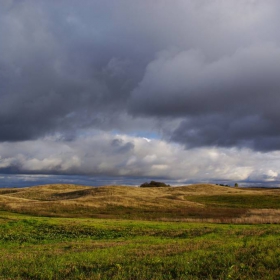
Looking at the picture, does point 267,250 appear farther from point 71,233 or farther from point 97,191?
point 97,191

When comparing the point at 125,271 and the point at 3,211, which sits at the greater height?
the point at 125,271

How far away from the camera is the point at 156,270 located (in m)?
12.7

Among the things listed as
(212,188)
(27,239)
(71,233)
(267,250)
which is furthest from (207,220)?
(212,188)

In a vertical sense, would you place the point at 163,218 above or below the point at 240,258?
below

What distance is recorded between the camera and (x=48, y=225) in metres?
42.2

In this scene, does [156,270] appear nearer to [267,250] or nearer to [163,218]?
[267,250]

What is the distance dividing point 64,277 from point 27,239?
21419 mm

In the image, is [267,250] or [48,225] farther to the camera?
[48,225]

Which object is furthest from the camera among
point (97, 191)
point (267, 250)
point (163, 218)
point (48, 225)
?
point (97, 191)

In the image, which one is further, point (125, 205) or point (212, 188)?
point (212, 188)

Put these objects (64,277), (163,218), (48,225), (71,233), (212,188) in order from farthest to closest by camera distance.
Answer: (212,188) → (163,218) → (48,225) → (71,233) → (64,277)

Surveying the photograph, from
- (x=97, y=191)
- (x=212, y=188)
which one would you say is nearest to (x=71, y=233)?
(x=97, y=191)

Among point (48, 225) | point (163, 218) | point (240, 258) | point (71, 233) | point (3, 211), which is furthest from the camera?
point (3, 211)

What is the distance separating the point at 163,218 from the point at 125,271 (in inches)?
1764
